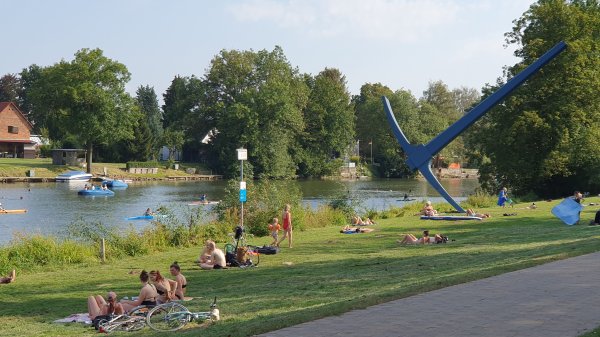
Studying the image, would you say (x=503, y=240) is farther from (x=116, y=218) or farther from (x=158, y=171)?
(x=158, y=171)

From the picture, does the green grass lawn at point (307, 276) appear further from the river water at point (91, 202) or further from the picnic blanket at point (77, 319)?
the river water at point (91, 202)

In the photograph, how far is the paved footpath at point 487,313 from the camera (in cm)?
846

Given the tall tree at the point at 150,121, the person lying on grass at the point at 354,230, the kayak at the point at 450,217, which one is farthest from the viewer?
the tall tree at the point at 150,121

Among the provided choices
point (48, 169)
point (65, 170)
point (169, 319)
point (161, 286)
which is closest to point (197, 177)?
point (65, 170)

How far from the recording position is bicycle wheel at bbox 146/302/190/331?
34.2 feet

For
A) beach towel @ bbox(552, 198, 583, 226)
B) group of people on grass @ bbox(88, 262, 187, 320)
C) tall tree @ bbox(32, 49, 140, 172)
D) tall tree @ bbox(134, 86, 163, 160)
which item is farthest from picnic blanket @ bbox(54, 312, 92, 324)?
tall tree @ bbox(134, 86, 163, 160)

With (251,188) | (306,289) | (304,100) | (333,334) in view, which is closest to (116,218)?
(251,188)

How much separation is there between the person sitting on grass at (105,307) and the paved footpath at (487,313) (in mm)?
4262

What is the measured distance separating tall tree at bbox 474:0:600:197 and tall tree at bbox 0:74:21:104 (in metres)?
94.8

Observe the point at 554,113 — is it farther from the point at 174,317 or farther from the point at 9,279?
the point at 174,317

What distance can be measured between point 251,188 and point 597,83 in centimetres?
2658

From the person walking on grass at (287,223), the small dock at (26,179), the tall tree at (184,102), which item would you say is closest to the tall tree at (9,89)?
the tall tree at (184,102)

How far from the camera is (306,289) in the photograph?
13.9m

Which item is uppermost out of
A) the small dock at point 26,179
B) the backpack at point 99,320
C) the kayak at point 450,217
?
the small dock at point 26,179
